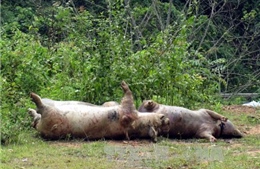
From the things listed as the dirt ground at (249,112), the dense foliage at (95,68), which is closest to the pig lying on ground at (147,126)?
the dense foliage at (95,68)

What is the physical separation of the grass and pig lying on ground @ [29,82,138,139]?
4.8 inches

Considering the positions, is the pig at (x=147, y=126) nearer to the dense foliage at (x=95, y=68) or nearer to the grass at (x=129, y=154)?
the grass at (x=129, y=154)

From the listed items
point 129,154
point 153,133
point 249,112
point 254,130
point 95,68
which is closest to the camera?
point 129,154

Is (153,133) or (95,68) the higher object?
(95,68)

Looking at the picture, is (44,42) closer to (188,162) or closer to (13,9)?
(13,9)

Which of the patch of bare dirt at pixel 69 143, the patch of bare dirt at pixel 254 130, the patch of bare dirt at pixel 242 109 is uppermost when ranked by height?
the patch of bare dirt at pixel 69 143

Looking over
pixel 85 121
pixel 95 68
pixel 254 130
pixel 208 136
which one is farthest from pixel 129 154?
pixel 254 130

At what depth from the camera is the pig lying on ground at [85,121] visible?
6062 mm

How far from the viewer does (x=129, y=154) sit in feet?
17.7

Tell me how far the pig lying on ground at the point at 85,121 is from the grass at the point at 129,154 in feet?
0.40

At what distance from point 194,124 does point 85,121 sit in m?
1.30

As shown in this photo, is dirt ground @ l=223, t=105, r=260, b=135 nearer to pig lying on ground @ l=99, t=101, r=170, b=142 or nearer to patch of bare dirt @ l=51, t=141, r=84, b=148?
pig lying on ground @ l=99, t=101, r=170, b=142

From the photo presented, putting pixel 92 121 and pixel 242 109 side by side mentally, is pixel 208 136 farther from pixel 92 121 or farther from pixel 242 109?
pixel 242 109

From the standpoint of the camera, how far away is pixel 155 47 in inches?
301
